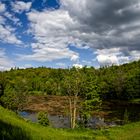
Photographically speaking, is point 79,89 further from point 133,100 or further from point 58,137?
point 133,100

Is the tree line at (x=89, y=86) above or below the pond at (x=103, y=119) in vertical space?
above

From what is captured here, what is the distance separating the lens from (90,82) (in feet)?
218

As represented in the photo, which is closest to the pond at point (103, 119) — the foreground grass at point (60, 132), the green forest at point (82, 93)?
the green forest at point (82, 93)

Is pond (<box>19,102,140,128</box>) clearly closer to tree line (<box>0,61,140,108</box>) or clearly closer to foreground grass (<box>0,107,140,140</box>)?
tree line (<box>0,61,140,108</box>)

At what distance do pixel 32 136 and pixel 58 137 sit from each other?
308 centimetres

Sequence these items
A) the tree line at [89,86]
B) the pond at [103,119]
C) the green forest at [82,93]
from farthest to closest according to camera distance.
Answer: the pond at [103,119], the tree line at [89,86], the green forest at [82,93]

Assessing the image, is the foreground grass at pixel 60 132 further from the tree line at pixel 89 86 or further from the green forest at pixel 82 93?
the tree line at pixel 89 86

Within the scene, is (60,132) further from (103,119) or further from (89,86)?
(103,119)

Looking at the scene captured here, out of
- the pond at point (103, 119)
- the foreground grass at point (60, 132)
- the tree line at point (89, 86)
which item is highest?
the tree line at point (89, 86)

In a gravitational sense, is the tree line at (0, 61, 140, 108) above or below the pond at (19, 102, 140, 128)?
above

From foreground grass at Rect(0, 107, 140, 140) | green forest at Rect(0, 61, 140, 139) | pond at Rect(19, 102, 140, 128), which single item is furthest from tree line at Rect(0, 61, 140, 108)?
foreground grass at Rect(0, 107, 140, 140)

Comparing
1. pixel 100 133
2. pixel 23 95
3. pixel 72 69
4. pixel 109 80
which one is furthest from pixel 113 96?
pixel 100 133

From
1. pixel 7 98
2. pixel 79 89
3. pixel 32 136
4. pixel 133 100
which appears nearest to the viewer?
pixel 32 136

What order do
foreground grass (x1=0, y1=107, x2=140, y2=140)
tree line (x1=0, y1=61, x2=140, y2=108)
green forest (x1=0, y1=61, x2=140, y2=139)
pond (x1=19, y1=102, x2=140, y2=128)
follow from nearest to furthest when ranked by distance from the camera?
foreground grass (x1=0, y1=107, x2=140, y2=140) → green forest (x1=0, y1=61, x2=140, y2=139) → tree line (x1=0, y1=61, x2=140, y2=108) → pond (x1=19, y1=102, x2=140, y2=128)
